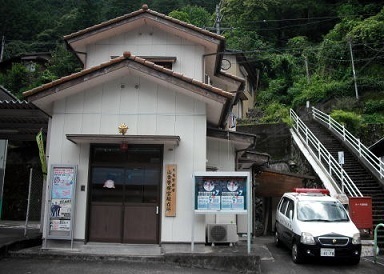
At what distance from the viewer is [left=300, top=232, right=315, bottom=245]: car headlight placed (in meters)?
10.1

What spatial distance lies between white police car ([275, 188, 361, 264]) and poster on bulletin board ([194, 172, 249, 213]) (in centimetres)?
216

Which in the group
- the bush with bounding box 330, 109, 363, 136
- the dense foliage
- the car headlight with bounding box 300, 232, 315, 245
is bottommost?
the car headlight with bounding box 300, 232, 315, 245

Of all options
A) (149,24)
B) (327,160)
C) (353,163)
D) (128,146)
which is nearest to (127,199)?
(128,146)

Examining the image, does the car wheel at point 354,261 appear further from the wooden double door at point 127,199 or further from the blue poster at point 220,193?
the wooden double door at point 127,199

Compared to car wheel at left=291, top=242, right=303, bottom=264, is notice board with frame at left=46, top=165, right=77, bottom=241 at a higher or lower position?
higher

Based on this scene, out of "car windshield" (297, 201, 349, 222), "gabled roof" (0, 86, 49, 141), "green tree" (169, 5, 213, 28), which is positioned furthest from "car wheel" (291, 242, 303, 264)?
"green tree" (169, 5, 213, 28)

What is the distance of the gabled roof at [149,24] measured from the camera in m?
13.4

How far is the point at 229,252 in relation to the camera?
9.52 meters

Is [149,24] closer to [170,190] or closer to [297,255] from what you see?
[170,190]

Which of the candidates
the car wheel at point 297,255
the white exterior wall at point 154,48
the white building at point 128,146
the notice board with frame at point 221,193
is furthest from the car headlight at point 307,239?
the white exterior wall at point 154,48

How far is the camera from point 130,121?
10.7 metres

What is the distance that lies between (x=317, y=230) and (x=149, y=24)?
30.5ft

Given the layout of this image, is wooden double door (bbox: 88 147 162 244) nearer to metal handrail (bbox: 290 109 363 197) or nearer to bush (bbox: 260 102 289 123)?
metal handrail (bbox: 290 109 363 197)

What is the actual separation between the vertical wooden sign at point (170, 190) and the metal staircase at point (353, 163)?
26.1 ft
